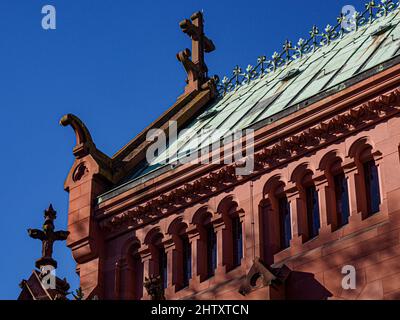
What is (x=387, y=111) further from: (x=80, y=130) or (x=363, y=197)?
(x=80, y=130)

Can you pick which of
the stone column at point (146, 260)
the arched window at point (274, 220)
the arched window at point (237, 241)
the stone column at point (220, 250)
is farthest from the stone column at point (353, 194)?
the stone column at point (146, 260)

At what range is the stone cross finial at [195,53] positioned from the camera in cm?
5481

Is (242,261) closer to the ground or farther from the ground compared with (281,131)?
closer to the ground

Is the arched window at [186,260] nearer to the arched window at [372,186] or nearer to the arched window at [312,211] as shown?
the arched window at [312,211]

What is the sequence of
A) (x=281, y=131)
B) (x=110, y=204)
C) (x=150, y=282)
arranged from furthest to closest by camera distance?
(x=110, y=204)
(x=281, y=131)
(x=150, y=282)

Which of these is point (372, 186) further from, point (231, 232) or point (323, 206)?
point (231, 232)

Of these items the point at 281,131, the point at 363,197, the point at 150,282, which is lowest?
the point at 150,282

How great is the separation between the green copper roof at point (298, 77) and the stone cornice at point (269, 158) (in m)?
0.87

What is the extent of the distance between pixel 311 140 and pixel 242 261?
3.80 meters

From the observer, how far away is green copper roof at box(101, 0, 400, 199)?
42.7 metres

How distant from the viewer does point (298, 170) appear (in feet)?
131

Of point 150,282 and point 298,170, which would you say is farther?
point 298,170

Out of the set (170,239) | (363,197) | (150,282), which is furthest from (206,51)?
Result: (150,282)

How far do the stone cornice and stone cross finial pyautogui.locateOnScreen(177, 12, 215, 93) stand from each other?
38.3 ft
